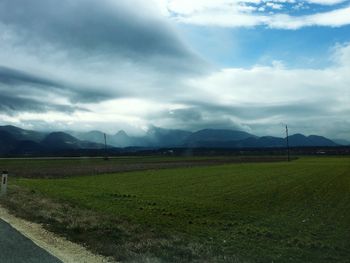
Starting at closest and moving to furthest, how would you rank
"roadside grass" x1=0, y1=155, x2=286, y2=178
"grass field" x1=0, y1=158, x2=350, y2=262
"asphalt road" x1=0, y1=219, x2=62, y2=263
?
"asphalt road" x1=0, y1=219, x2=62, y2=263 < "grass field" x1=0, y1=158, x2=350, y2=262 < "roadside grass" x1=0, y1=155, x2=286, y2=178

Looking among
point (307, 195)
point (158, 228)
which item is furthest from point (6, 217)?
point (307, 195)

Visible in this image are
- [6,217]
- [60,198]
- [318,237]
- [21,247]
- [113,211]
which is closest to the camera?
[21,247]

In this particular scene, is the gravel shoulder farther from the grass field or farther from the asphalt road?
the grass field

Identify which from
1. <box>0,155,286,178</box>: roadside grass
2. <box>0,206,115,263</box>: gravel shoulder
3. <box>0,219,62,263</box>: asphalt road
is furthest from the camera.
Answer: <box>0,155,286,178</box>: roadside grass

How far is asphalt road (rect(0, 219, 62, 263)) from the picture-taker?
10391 mm

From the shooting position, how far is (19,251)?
11.3m

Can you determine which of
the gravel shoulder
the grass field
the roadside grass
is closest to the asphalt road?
the gravel shoulder

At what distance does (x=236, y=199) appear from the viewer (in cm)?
2633

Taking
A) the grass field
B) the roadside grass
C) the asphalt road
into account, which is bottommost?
the grass field

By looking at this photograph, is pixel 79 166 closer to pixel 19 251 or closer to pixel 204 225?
pixel 204 225

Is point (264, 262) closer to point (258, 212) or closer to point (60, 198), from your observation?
point (258, 212)

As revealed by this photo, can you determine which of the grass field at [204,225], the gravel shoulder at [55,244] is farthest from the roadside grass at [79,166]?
the gravel shoulder at [55,244]

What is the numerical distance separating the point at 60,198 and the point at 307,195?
15.2 metres

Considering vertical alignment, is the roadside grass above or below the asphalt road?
above
